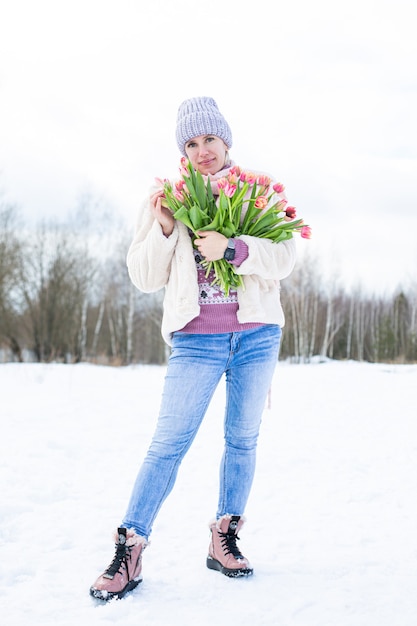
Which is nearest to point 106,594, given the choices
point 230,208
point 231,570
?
point 231,570

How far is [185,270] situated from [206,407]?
0.55 metres

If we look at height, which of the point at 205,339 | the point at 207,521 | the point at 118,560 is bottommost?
the point at 207,521

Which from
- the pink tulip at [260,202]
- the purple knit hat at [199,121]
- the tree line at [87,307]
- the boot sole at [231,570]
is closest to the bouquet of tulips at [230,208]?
the pink tulip at [260,202]

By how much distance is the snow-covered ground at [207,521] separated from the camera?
6.34 feet

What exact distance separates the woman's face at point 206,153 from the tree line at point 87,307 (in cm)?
1651

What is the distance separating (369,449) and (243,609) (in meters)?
3.57

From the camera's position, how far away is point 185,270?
2197 mm

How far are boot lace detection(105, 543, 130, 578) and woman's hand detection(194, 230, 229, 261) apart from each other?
3.64 feet

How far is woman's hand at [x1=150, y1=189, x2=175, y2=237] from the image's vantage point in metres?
2.18

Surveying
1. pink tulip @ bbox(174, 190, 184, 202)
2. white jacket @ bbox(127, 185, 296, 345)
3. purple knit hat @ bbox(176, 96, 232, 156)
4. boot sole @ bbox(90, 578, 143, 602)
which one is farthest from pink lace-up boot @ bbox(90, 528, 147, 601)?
purple knit hat @ bbox(176, 96, 232, 156)

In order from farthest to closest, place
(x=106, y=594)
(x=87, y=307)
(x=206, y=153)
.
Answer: (x=87, y=307), (x=206, y=153), (x=106, y=594)

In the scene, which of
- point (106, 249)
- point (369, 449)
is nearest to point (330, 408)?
point (369, 449)

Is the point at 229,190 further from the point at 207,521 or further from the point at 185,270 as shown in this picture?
the point at 207,521

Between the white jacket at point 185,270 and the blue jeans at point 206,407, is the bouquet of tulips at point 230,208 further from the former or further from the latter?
the blue jeans at point 206,407
